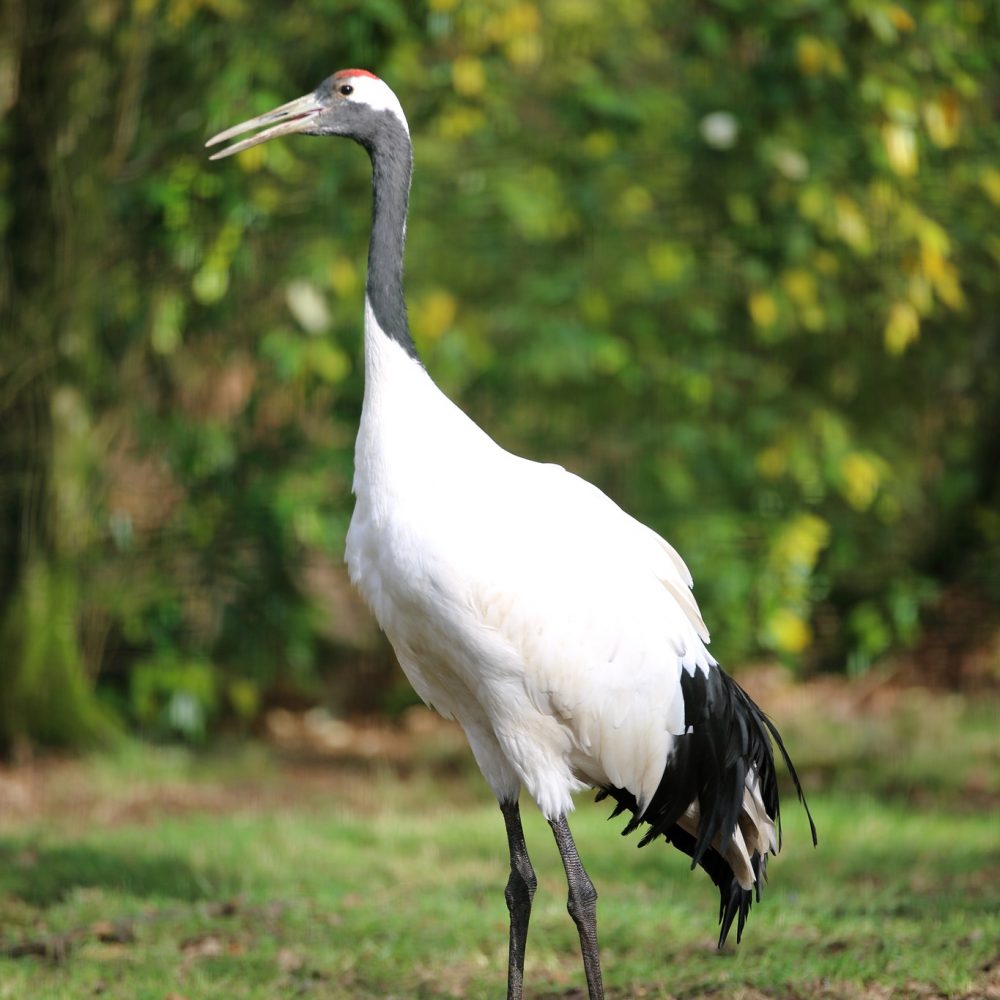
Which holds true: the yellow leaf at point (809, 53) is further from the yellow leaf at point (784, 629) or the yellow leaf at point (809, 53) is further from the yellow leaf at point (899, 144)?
the yellow leaf at point (784, 629)

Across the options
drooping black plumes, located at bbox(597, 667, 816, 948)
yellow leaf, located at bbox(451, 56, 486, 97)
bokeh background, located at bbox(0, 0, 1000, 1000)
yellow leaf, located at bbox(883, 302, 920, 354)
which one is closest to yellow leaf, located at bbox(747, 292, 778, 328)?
bokeh background, located at bbox(0, 0, 1000, 1000)

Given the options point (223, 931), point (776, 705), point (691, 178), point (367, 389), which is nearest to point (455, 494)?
point (367, 389)

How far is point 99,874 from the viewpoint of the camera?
5488 mm

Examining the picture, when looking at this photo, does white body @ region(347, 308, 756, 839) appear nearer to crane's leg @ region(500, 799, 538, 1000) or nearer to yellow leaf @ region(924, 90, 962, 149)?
crane's leg @ region(500, 799, 538, 1000)

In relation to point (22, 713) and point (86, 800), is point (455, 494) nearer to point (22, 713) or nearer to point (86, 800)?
point (86, 800)

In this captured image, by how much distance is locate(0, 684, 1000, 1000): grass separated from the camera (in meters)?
4.30

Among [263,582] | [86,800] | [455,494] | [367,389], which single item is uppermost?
[367,389]

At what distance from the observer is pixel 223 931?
15.5 feet

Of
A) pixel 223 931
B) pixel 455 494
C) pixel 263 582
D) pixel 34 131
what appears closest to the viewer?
pixel 455 494

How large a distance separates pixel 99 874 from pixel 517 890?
2068mm

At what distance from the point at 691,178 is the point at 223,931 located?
4.64 metres

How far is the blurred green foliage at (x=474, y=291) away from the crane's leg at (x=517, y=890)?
3408mm

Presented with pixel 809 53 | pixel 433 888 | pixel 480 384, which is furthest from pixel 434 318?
pixel 433 888

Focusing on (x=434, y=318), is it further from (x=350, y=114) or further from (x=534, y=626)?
(x=534, y=626)
